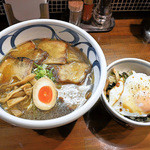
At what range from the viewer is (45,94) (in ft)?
3.05

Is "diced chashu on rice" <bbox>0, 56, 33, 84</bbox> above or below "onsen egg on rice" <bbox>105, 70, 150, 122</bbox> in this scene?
above

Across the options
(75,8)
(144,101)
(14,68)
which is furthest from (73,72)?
(75,8)

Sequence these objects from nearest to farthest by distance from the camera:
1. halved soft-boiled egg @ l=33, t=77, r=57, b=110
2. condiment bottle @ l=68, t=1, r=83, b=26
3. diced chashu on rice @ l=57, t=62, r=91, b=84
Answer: halved soft-boiled egg @ l=33, t=77, r=57, b=110 → diced chashu on rice @ l=57, t=62, r=91, b=84 → condiment bottle @ l=68, t=1, r=83, b=26

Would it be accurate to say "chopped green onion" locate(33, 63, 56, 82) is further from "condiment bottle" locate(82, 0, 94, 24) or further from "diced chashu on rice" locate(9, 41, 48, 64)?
"condiment bottle" locate(82, 0, 94, 24)

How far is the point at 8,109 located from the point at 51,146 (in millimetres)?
351

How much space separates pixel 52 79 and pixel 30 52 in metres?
0.27

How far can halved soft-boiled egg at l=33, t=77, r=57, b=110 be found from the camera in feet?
2.96

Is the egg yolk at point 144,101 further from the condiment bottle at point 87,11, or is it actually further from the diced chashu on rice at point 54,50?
the condiment bottle at point 87,11

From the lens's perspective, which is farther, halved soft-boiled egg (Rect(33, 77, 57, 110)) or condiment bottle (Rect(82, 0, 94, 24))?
condiment bottle (Rect(82, 0, 94, 24))

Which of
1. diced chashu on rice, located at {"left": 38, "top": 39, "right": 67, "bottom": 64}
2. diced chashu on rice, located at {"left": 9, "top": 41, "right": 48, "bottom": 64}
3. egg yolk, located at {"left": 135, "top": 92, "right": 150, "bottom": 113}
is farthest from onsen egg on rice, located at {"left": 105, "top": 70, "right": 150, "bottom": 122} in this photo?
diced chashu on rice, located at {"left": 9, "top": 41, "right": 48, "bottom": 64}

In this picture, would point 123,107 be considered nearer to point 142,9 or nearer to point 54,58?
point 54,58

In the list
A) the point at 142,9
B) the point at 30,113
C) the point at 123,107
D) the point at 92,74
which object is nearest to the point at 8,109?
the point at 30,113

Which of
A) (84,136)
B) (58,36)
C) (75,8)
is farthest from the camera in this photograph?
(75,8)

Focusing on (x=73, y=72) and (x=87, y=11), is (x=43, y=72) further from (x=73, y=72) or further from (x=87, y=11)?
(x=87, y=11)
